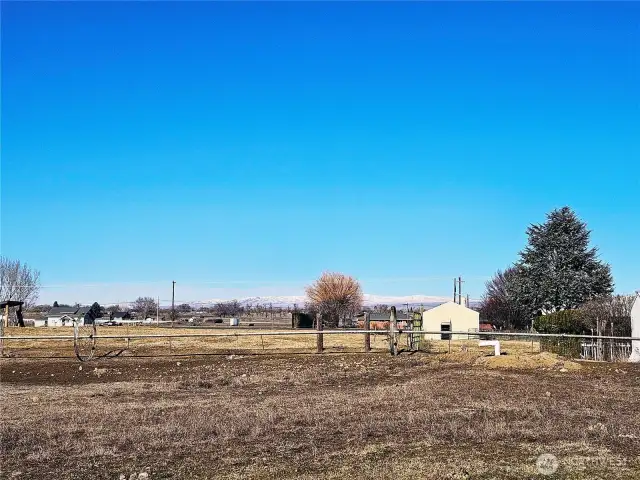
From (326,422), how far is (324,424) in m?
0.19

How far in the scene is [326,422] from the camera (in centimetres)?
1130

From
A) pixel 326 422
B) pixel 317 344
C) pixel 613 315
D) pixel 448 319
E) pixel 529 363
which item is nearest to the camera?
pixel 326 422

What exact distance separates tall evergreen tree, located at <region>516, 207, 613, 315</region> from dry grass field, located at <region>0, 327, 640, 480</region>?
110ft

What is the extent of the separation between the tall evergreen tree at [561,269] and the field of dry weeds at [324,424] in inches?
1358

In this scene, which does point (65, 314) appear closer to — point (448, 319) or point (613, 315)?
point (448, 319)

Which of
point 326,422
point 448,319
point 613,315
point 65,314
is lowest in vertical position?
point 326,422

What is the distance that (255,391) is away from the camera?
53.5ft

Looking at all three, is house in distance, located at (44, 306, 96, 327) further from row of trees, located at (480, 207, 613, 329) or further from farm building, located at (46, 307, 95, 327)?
row of trees, located at (480, 207, 613, 329)

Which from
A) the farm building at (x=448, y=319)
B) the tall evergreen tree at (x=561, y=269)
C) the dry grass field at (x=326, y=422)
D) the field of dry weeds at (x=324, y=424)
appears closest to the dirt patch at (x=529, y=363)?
the dry grass field at (x=326, y=422)

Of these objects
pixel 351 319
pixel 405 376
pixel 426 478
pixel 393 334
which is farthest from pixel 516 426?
pixel 351 319

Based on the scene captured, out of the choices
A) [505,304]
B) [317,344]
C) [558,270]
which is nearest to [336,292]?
[505,304]

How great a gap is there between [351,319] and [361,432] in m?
77.4

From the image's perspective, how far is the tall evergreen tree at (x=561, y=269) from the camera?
176 ft

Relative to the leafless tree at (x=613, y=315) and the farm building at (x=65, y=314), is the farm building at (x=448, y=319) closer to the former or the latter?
the leafless tree at (x=613, y=315)
